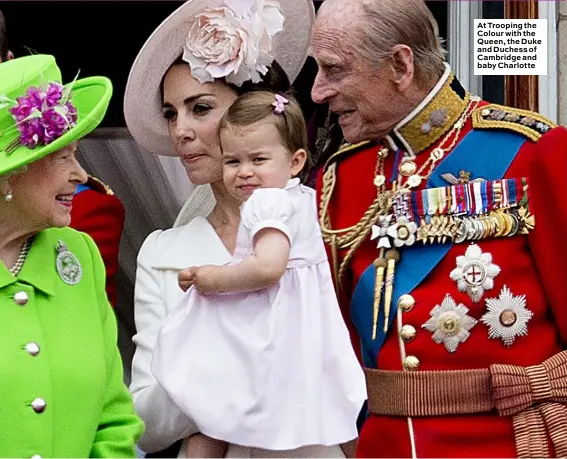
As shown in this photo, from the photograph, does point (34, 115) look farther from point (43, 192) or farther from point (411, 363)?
point (411, 363)

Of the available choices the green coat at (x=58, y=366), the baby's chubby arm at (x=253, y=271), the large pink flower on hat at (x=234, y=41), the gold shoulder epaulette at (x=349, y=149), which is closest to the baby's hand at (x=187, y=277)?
the baby's chubby arm at (x=253, y=271)

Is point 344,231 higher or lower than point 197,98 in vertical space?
lower

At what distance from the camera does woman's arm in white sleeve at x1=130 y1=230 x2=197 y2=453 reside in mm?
4270

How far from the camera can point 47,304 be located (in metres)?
3.87

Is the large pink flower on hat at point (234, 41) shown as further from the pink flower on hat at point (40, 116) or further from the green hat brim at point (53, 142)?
the pink flower on hat at point (40, 116)

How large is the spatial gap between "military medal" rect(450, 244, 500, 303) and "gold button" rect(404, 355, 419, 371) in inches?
7.8

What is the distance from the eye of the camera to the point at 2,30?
478cm

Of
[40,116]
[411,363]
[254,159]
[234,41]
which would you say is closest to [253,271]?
[254,159]

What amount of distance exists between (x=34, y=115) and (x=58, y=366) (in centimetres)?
59

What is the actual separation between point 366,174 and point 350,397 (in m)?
0.58

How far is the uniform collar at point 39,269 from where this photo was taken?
3.82 m

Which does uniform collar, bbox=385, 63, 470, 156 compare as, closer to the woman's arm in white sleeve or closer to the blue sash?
the blue sash

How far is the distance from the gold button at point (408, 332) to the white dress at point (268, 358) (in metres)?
0.36

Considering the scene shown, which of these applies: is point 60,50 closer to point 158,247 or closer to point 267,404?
point 158,247
